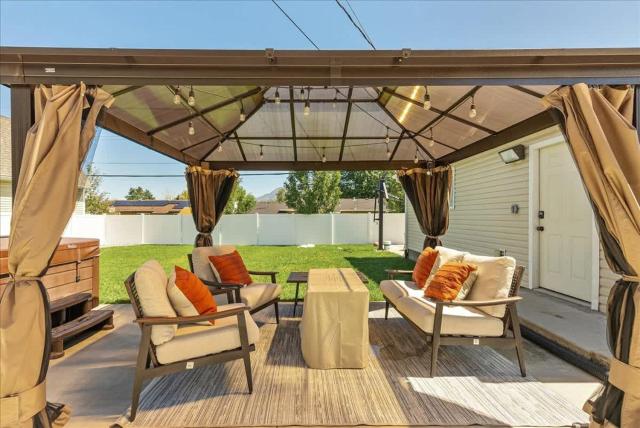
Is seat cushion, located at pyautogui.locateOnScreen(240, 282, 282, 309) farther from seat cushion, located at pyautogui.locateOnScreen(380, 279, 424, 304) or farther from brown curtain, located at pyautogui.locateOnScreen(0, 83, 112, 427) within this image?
brown curtain, located at pyautogui.locateOnScreen(0, 83, 112, 427)

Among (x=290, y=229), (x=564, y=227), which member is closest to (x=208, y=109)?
(x=564, y=227)

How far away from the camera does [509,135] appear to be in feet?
13.2

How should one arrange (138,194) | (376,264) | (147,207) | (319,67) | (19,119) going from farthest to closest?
1. (138,194)
2. (147,207)
3. (376,264)
4. (319,67)
5. (19,119)

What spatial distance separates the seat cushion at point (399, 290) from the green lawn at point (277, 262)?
129 cm

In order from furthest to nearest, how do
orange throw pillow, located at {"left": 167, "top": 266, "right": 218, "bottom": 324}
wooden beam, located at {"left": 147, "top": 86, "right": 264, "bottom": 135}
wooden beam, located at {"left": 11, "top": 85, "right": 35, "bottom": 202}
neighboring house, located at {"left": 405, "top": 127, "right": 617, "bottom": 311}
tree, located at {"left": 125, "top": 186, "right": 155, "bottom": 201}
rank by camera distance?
→ 1. tree, located at {"left": 125, "top": 186, "right": 155, "bottom": 201}
2. neighboring house, located at {"left": 405, "top": 127, "right": 617, "bottom": 311}
3. wooden beam, located at {"left": 147, "top": 86, "right": 264, "bottom": 135}
4. orange throw pillow, located at {"left": 167, "top": 266, "right": 218, "bottom": 324}
5. wooden beam, located at {"left": 11, "top": 85, "right": 35, "bottom": 202}

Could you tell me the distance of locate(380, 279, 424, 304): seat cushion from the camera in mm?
Answer: 3830

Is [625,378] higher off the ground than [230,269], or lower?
lower

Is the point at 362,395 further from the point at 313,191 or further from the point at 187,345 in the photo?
the point at 313,191

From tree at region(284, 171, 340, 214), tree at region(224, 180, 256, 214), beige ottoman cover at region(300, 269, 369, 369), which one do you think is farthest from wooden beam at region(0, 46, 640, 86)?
tree at region(224, 180, 256, 214)

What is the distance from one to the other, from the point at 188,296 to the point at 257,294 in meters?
1.30

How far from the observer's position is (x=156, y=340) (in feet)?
8.05

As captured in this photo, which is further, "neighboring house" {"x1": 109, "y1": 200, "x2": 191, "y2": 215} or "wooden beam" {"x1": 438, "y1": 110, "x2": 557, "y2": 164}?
"neighboring house" {"x1": 109, "y1": 200, "x2": 191, "y2": 215}

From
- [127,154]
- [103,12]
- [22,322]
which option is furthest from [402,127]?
[127,154]

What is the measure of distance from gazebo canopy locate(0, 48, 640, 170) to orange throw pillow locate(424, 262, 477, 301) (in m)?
1.74
